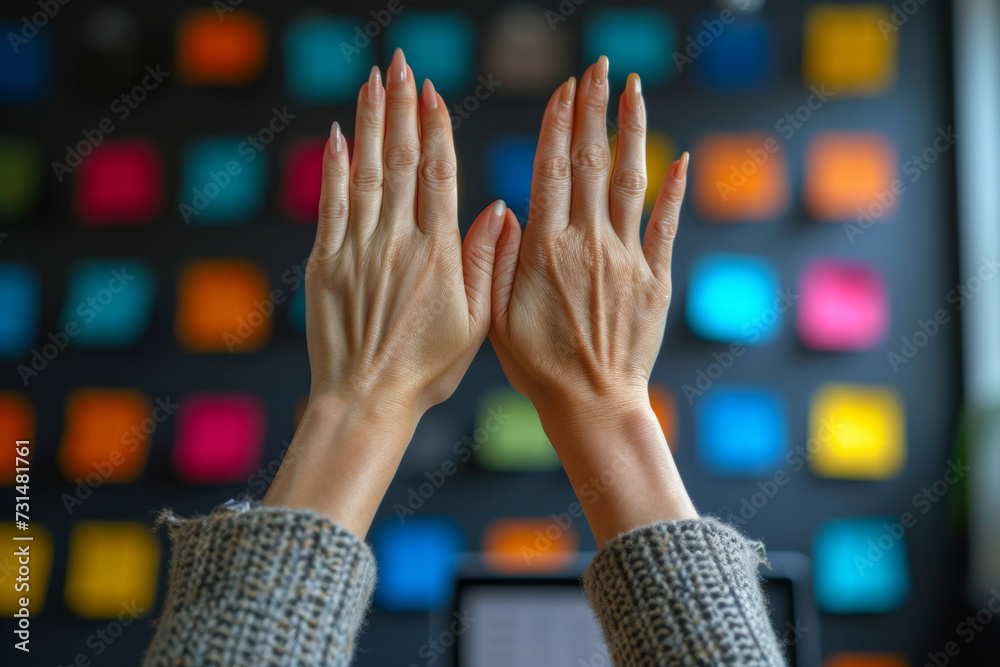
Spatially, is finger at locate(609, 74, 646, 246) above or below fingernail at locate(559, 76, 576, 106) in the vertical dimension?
below

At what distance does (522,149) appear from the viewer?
162 cm

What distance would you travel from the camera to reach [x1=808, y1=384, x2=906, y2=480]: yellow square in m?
1.58

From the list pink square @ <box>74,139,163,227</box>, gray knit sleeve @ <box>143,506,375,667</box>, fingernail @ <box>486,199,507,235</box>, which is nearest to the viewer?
gray knit sleeve @ <box>143,506,375,667</box>

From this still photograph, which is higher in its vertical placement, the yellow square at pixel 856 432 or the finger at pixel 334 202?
the finger at pixel 334 202

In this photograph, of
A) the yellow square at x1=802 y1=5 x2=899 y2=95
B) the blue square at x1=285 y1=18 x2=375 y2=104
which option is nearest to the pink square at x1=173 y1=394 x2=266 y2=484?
the blue square at x1=285 y1=18 x2=375 y2=104

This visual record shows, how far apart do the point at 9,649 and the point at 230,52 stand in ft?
5.22

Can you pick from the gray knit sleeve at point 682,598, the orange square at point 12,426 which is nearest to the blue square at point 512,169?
the gray knit sleeve at point 682,598

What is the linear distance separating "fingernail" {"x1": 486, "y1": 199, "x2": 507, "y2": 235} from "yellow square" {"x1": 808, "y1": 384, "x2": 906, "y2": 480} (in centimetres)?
110

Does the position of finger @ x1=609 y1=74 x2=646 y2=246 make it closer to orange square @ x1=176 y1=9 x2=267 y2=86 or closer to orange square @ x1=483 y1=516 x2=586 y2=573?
orange square @ x1=483 y1=516 x2=586 y2=573

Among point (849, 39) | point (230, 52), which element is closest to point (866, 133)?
point (849, 39)

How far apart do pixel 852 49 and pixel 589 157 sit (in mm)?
1215

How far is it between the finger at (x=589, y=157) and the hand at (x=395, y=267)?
105mm

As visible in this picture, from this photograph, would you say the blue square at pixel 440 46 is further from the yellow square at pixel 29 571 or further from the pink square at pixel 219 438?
the yellow square at pixel 29 571

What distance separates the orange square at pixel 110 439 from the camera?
163 centimetres
